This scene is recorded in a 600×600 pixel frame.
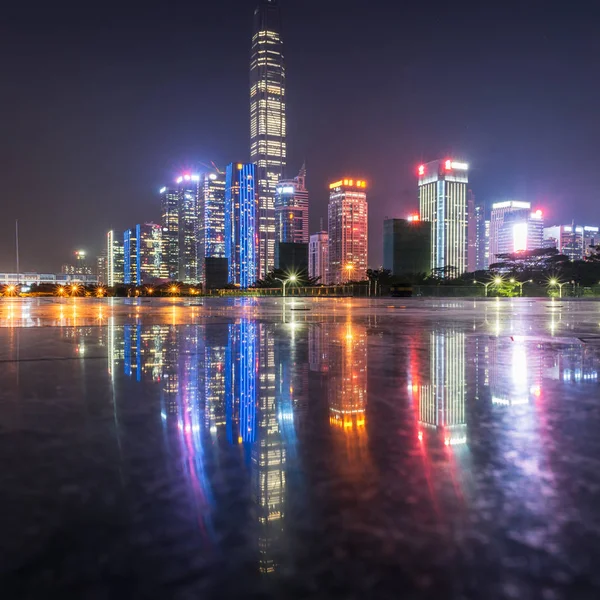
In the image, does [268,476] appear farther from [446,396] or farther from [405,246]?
[405,246]

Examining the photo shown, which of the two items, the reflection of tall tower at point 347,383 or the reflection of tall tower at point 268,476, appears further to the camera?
the reflection of tall tower at point 347,383

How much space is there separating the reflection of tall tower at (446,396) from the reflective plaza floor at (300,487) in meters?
0.04

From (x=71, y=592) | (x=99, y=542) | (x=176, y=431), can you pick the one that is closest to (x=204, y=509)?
(x=99, y=542)

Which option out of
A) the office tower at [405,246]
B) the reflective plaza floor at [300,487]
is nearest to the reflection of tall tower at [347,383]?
the reflective plaza floor at [300,487]

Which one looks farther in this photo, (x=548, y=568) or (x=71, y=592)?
(x=548, y=568)

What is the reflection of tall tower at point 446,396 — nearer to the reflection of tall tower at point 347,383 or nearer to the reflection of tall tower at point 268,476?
the reflection of tall tower at point 347,383

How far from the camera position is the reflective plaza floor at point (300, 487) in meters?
2.19

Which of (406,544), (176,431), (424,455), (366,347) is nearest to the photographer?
(406,544)

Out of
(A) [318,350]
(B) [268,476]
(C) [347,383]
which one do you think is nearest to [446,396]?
(C) [347,383]

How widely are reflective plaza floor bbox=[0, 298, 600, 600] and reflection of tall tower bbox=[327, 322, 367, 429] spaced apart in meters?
0.05

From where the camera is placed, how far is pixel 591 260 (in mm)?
109375

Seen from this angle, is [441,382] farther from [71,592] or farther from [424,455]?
[71,592]

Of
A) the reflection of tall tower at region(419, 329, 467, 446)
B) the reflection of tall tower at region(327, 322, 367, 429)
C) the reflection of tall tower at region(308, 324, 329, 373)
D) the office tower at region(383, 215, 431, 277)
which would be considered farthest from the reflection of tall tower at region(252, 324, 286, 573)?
the office tower at region(383, 215, 431, 277)

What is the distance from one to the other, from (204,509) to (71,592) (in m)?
0.82
